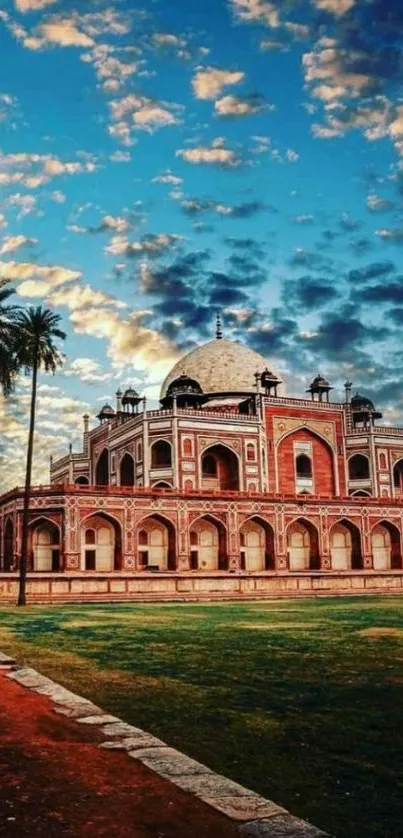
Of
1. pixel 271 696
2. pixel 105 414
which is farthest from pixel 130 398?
Answer: pixel 271 696

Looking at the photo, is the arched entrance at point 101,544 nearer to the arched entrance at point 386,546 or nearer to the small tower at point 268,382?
the arched entrance at point 386,546

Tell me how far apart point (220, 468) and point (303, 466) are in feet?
23.2

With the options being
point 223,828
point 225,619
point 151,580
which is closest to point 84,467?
point 151,580

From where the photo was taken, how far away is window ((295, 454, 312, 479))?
2400 inches

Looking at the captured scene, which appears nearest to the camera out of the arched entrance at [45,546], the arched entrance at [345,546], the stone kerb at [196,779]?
the stone kerb at [196,779]

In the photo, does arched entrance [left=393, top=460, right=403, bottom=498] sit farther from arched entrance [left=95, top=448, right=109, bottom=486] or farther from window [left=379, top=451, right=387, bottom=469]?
arched entrance [left=95, top=448, right=109, bottom=486]

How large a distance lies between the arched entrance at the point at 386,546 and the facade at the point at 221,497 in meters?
0.10

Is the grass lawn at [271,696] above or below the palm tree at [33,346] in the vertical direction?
below

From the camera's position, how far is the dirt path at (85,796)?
4.48m

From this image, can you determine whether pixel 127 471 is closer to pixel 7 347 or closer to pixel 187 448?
pixel 187 448

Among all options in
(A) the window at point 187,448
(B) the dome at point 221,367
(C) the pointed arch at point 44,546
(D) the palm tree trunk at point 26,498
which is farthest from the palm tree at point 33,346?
(B) the dome at point 221,367

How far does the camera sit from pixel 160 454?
57.3 meters

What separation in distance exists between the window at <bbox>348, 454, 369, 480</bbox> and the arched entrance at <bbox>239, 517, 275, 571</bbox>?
1472 centimetres

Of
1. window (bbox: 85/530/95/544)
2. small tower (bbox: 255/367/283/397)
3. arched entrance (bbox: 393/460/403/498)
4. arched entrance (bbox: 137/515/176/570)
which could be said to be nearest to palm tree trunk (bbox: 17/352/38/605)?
window (bbox: 85/530/95/544)
